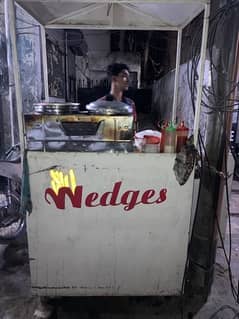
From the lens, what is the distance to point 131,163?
1.37 metres

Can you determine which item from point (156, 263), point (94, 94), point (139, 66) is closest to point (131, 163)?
point (156, 263)

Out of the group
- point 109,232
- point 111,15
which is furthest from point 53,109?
point 111,15

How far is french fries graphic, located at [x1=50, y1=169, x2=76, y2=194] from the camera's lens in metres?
1.38

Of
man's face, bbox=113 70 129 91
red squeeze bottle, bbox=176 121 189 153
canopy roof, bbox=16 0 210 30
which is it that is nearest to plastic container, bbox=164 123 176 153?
red squeeze bottle, bbox=176 121 189 153

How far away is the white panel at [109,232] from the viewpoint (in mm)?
1375

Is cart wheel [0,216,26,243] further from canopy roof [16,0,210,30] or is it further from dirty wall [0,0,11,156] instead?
canopy roof [16,0,210,30]

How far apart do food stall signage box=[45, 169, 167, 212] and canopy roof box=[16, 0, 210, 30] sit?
108 cm

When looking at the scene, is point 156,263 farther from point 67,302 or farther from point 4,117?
point 4,117

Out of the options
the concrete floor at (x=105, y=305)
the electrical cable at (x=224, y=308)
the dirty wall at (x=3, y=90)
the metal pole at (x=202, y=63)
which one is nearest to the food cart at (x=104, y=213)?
the metal pole at (x=202, y=63)

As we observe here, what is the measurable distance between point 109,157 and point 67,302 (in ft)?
3.55

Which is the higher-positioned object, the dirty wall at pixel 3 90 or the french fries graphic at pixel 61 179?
the dirty wall at pixel 3 90

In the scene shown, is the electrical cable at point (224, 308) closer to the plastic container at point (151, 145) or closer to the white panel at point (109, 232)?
the white panel at point (109, 232)

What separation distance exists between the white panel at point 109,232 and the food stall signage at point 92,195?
0.7 inches

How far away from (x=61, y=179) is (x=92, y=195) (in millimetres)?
187
